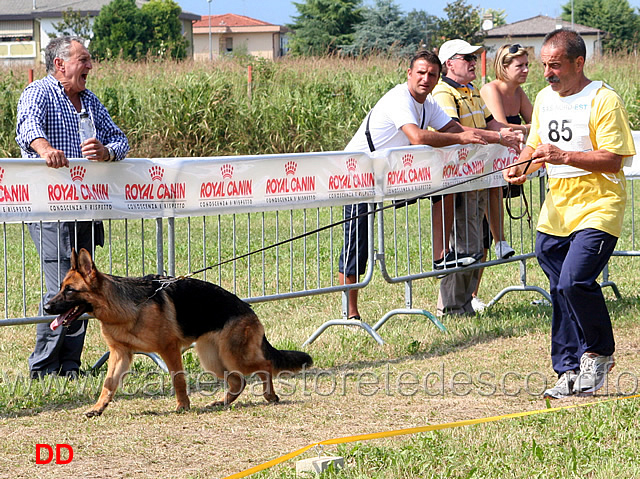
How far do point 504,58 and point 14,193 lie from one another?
4952 mm

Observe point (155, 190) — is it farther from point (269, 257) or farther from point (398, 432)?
point (269, 257)

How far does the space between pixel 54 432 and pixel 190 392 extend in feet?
3.82

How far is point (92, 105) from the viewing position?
21.0ft

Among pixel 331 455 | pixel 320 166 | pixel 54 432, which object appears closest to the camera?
pixel 331 455

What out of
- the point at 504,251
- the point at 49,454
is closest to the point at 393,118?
the point at 504,251

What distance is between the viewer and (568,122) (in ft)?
18.3

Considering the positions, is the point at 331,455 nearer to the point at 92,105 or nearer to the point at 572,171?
the point at 572,171

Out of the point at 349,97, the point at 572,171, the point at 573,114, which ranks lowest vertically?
the point at 572,171

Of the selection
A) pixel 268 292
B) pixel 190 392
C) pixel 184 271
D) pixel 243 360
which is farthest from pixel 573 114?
pixel 184 271

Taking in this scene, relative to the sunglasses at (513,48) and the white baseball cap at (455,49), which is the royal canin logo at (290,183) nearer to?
the white baseball cap at (455,49)

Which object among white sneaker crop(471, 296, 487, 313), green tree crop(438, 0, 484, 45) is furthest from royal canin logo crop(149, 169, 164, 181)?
green tree crop(438, 0, 484, 45)

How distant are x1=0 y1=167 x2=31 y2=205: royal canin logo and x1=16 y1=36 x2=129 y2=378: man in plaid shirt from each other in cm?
32

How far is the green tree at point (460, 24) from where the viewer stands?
187ft

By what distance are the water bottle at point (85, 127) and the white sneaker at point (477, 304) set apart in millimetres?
4011
